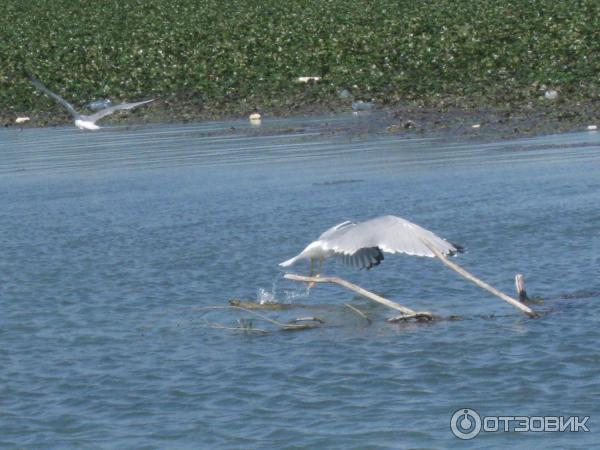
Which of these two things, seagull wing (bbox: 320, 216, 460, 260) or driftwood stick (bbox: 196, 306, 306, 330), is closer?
seagull wing (bbox: 320, 216, 460, 260)

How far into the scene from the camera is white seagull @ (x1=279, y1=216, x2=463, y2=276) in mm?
9586

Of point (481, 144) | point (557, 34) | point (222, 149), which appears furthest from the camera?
point (557, 34)

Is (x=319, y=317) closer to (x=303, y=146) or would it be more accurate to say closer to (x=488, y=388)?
(x=488, y=388)

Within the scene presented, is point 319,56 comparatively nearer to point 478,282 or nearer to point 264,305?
point 264,305

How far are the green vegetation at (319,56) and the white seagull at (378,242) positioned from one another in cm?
1498

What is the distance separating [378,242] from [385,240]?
0.17ft

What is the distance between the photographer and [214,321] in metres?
10.6

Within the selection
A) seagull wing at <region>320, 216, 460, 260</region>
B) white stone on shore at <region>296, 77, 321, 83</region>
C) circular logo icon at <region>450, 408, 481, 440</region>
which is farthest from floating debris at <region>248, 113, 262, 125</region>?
circular logo icon at <region>450, 408, 481, 440</region>

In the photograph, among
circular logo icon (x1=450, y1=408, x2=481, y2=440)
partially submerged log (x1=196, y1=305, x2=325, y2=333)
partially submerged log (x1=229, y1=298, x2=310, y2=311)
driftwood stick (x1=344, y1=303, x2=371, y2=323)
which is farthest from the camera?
partially submerged log (x1=229, y1=298, x2=310, y2=311)

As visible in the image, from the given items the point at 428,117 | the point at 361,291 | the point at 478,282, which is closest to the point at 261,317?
the point at 361,291

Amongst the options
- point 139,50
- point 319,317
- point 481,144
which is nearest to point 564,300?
point 319,317

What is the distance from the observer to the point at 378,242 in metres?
9.73

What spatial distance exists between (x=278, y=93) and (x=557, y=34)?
6.34m

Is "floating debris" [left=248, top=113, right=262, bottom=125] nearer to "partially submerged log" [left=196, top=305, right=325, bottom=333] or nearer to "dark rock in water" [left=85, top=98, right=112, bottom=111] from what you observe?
"dark rock in water" [left=85, top=98, right=112, bottom=111]
